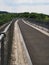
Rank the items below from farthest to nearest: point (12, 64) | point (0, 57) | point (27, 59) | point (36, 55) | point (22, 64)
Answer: point (36, 55), point (27, 59), point (22, 64), point (12, 64), point (0, 57)

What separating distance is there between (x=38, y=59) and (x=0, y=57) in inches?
350

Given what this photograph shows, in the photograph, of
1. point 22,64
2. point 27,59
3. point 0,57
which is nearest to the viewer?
point 0,57

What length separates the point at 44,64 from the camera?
12.7 metres

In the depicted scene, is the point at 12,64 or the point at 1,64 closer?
the point at 1,64

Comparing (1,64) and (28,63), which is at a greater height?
(1,64)

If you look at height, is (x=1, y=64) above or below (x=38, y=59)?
above

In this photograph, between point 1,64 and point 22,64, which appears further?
point 22,64

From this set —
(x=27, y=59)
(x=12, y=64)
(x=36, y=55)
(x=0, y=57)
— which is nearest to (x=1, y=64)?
(x=0, y=57)

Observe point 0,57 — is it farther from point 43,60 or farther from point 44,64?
point 43,60

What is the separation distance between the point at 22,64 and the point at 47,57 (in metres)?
3.19

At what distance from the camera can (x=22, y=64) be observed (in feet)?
38.7

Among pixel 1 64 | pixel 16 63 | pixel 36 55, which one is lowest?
pixel 36 55

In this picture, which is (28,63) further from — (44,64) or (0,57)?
(0,57)

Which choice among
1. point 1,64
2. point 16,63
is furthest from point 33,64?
point 1,64
